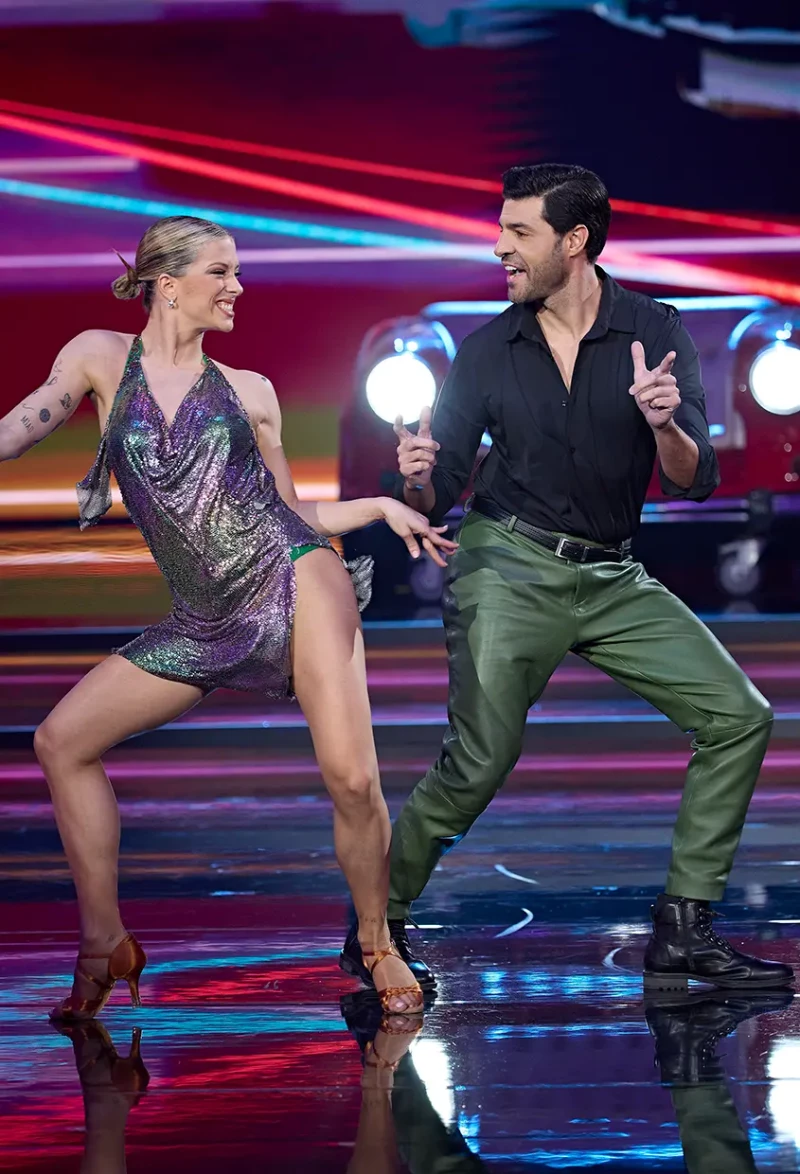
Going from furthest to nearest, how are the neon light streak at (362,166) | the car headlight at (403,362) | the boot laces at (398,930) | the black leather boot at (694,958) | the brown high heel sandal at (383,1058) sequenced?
the neon light streak at (362,166)
the car headlight at (403,362)
the boot laces at (398,930)
the black leather boot at (694,958)
the brown high heel sandal at (383,1058)

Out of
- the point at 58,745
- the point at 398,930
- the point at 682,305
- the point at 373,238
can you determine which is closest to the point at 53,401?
the point at 58,745

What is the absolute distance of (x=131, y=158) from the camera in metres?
7.01

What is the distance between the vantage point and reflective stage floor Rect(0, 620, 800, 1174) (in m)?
2.42

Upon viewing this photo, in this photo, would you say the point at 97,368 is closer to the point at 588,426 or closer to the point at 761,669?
the point at 588,426

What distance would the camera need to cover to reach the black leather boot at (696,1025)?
270 centimetres

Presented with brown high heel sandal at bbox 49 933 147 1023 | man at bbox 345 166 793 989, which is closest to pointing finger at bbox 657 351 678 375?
man at bbox 345 166 793 989

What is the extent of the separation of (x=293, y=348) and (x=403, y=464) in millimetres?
3939

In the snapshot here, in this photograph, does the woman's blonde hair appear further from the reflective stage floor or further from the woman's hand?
the reflective stage floor

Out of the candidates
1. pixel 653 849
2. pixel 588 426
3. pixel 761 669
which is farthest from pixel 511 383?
pixel 761 669

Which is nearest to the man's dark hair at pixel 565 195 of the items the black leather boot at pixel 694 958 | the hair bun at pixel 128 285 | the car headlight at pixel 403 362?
the hair bun at pixel 128 285

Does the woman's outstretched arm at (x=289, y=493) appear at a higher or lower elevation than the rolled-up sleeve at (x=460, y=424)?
lower

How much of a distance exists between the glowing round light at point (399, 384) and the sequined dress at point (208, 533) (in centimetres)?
376

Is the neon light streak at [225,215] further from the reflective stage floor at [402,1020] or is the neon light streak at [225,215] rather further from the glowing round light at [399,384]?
the reflective stage floor at [402,1020]

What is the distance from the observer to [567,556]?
3.38m
